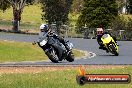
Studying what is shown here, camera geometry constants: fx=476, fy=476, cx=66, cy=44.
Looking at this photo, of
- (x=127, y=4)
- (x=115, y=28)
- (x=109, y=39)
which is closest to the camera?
(x=109, y=39)

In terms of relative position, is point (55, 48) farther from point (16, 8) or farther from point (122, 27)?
point (16, 8)

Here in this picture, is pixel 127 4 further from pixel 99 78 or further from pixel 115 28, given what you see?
pixel 99 78

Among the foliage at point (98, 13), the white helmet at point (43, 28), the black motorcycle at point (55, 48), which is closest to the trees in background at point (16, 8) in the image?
the foliage at point (98, 13)

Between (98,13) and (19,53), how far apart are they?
29.0 m

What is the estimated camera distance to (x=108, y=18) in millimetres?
56562

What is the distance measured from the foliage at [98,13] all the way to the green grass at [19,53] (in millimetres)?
23816

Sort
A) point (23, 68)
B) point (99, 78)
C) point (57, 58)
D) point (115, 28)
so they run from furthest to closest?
point (115, 28) < point (57, 58) < point (23, 68) < point (99, 78)

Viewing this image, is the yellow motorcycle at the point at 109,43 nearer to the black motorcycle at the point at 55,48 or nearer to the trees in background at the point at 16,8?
the black motorcycle at the point at 55,48

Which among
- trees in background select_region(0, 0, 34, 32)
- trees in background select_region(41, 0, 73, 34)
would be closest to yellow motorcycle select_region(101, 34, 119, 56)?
trees in background select_region(0, 0, 34, 32)

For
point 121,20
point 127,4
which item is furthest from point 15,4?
point 127,4

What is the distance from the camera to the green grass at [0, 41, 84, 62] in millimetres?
26188

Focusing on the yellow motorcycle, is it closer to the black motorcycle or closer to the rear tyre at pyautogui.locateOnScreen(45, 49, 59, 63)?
the rear tyre at pyautogui.locateOnScreen(45, 49, 59, 63)

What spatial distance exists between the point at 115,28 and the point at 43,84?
40.8m

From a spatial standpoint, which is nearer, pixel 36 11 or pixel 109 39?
pixel 109 39
